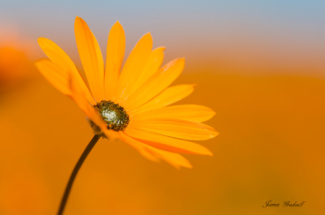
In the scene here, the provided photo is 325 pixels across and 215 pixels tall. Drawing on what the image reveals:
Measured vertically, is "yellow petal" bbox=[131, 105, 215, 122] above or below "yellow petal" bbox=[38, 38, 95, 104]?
above

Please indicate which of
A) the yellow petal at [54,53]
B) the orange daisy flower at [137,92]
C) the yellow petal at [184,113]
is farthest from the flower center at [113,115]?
the yellow petal at [54,53]

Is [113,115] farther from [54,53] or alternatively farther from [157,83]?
[54,53]

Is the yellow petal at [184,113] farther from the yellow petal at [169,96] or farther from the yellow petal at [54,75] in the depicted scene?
the yellow petal at [54,75]

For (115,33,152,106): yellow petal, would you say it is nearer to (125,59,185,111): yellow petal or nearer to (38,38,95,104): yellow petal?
(125,59,185,111): yellow petal

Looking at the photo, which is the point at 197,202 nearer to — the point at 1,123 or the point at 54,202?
the point at 54,202

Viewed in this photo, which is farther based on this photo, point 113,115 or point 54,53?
point 113,115

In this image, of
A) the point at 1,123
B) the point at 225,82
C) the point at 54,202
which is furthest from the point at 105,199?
the point at 225,82

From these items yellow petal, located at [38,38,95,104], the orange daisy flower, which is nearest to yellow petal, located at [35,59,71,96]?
yellow petal, located at [38,38,95,104]

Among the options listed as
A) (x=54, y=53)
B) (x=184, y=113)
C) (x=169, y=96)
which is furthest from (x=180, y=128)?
(x=54, y=53)
